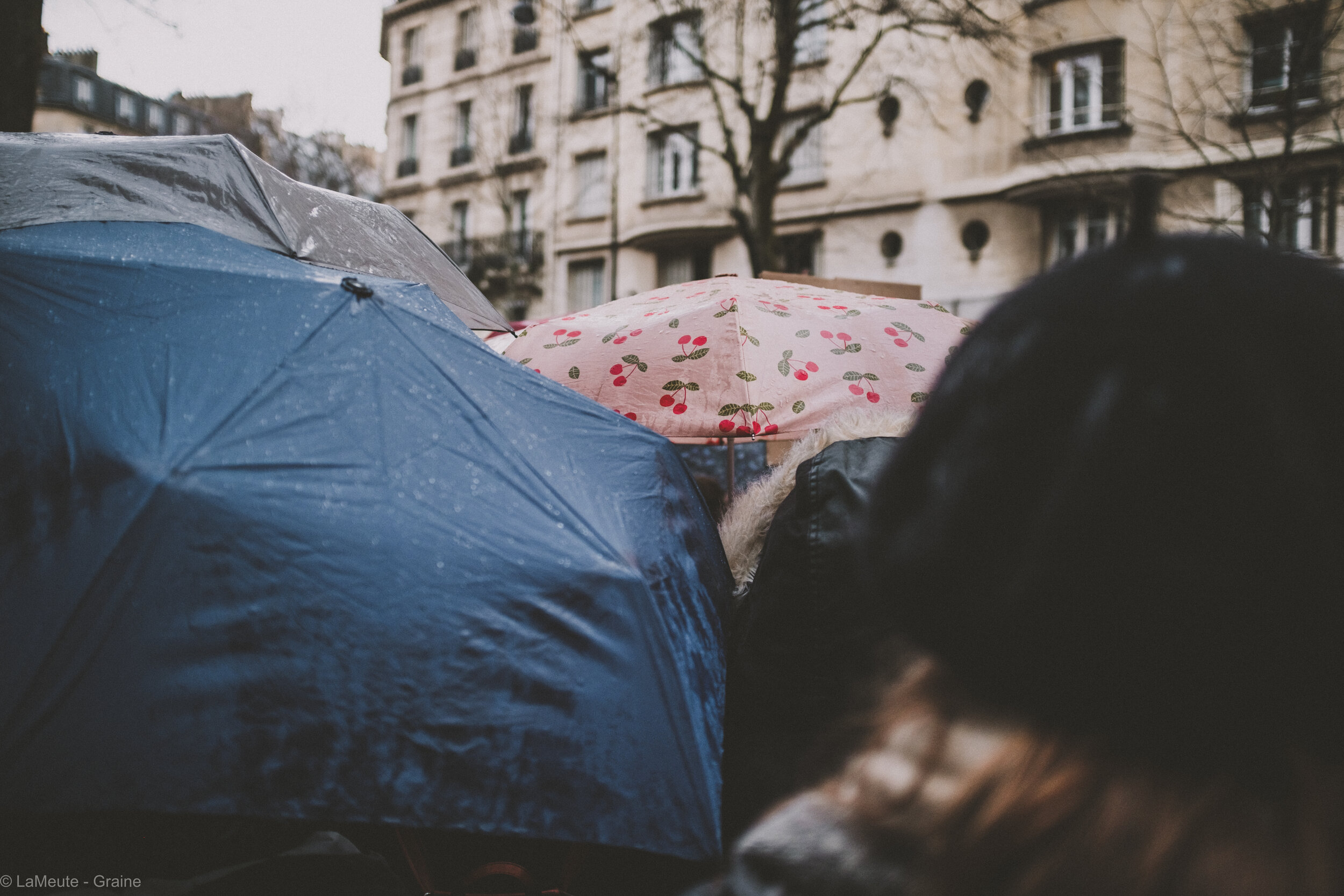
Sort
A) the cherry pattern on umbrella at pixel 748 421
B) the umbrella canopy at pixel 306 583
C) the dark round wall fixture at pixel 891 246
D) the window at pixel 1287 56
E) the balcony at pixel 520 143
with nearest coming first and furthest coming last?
the umbrella canopy at pixel 306 583 < the cherry pattern on umbrella at pixel 748 421 < the window at pixel 1287 56 < the dark round wall fixture at pixel 891 246 < the balcony at pixel 520 143

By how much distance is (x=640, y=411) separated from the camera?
12.8ft

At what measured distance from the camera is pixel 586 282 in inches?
1024

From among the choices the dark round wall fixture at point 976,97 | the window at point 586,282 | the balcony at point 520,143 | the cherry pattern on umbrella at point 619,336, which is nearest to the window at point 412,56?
the balcony at point 520,143

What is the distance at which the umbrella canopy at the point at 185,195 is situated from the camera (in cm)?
261

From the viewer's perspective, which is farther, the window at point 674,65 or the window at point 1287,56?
the window at point 674,65

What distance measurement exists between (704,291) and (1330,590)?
3.81 m

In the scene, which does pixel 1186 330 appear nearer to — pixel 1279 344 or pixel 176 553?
pixel 1279 344

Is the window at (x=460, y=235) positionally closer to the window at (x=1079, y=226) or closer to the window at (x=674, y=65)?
the window at (x=674, y=65)

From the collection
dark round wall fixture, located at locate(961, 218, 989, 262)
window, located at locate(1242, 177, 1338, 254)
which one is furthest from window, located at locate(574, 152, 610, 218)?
window, located at locate(1242, 177, 1338, 254)

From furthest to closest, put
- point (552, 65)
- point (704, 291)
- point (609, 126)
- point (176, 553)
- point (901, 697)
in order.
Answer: point (552, 65) → point (609, 126) → point (704, 291) → point (176, 553) → point (901, 697)

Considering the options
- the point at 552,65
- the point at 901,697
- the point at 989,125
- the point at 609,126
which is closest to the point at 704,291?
the point at 901,697

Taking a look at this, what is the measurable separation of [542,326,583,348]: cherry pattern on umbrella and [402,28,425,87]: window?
2996cm

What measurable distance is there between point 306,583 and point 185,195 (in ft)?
5.44

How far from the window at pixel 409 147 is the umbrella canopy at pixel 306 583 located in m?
31.1
